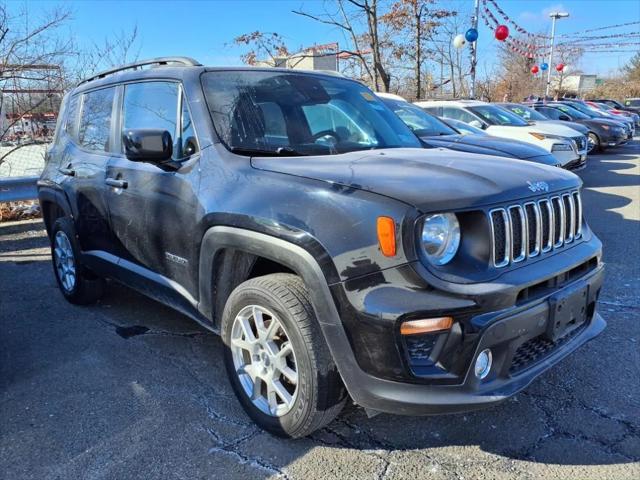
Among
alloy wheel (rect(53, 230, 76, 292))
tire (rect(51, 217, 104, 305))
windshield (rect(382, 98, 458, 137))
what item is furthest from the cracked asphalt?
windshield (rect(382, 98, 458, 137))

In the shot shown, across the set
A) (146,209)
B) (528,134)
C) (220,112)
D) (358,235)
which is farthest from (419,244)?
(528,134)

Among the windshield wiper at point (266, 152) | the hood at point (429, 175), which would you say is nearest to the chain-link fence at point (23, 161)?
the windshield wiper at point (266, 152)

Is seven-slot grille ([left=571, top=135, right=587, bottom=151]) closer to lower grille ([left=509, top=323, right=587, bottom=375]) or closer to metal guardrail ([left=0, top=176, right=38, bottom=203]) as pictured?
lower grille ([left=509, top=323, right=587, bottom=375])

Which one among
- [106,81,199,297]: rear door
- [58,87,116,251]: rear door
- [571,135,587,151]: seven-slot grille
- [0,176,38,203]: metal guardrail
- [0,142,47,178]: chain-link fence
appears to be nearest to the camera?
[106,81,199,297]: rear door

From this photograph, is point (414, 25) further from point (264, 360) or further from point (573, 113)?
point (264, 360)

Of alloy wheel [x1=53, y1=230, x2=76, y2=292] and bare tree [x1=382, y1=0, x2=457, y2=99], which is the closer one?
alloy wheel [x1=53, y1=230, x2=76, y2=292]

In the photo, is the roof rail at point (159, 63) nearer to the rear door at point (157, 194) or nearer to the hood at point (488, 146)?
the rear door at point (157, 194)

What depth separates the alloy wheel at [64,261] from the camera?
4.60 metres

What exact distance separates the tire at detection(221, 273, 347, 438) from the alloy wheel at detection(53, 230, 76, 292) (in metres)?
2.38

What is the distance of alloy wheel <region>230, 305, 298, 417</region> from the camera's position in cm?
261

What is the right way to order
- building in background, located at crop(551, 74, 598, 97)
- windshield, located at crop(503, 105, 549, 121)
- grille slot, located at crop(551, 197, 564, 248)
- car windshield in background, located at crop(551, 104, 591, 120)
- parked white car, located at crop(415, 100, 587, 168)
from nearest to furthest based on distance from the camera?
grille slot, located at crop(551, 197, 564, 248)
parked white car, located at crop(415, 100, 587, 168)
windshield, located at crop(503, 105, 549, 121)
car windshield in background, located at crop(551, 104, 591, 120)
building in background, located at crop(551, 74, 598, 97)

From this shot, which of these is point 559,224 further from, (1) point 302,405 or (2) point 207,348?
(2) point 207,348

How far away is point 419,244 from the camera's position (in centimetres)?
216

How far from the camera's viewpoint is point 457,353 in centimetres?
216
